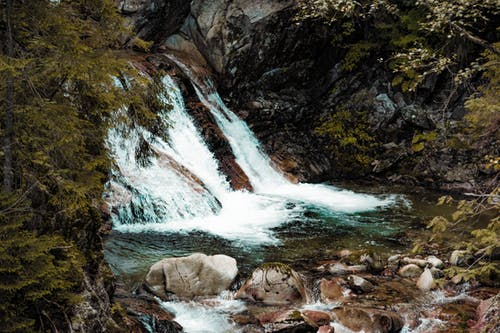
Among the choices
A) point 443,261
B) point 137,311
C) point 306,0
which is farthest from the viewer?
point 306,0

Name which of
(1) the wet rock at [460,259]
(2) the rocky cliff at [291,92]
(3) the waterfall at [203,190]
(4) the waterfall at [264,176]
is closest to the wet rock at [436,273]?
(1) the wet rock at [460,259]

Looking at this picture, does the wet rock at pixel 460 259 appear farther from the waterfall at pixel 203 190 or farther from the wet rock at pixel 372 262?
the waterfall at pixel 203 190

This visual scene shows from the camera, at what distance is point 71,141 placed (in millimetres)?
4191

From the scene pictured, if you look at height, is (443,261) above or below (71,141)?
below

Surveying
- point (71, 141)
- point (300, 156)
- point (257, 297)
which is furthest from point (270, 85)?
point (71, 141)

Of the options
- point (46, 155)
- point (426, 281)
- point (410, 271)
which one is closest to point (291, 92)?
point (410, 271)

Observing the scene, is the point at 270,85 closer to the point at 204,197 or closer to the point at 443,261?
the point at 204,197

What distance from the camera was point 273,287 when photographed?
746 cm

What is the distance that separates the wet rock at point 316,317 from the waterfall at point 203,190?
12.8 feet

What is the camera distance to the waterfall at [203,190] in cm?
1137

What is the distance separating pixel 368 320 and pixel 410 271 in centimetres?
256

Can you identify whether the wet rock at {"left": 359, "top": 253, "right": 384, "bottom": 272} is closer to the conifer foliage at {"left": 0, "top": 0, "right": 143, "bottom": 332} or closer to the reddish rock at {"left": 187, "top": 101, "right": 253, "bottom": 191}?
the conifer foliage at {"left": 0, "top": 0, "right": 143, "bottom": 332}

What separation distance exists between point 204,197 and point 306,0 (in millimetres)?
10102

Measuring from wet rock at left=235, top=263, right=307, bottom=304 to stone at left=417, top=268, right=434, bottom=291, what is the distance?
90.4 inches
